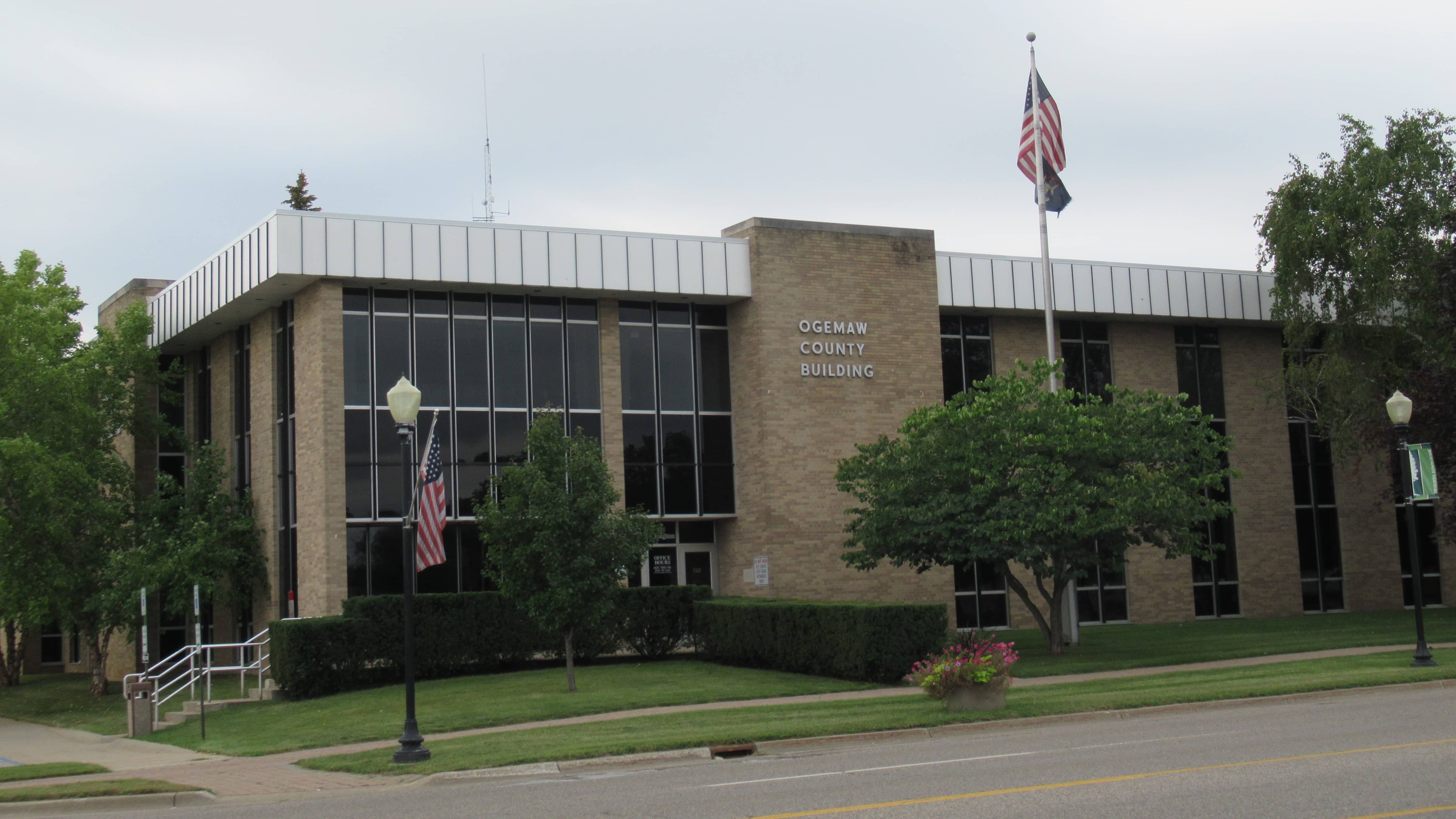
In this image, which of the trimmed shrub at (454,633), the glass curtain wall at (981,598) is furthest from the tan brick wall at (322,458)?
the glass curtain wall at (981,598)

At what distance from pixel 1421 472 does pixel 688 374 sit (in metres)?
16.3

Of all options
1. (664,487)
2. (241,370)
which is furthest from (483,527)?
(241,370)

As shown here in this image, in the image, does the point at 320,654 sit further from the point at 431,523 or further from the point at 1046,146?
the point at 1046,146

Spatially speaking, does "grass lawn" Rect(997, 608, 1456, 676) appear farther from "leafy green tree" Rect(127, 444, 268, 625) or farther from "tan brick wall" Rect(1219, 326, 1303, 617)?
"leafy green tree" Rect(127, 444, 268, 625)

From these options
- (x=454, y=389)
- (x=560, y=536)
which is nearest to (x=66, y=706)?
(x=454, y=389)

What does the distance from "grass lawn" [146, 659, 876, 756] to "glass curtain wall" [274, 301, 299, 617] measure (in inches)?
197

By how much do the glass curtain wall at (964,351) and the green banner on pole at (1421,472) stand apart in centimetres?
1287

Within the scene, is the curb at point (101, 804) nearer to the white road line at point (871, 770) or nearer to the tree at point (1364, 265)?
the white road line at point (871, 770)

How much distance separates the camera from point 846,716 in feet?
60.0

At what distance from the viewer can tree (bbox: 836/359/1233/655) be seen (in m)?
25.5

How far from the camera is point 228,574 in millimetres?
31312

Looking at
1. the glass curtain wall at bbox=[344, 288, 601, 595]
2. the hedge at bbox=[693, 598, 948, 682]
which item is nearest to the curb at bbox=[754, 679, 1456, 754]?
the hedge at bbox=[693, 598, 948, 682]

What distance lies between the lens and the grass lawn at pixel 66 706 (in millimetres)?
26297

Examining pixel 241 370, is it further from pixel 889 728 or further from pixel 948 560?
pixel 889 728
